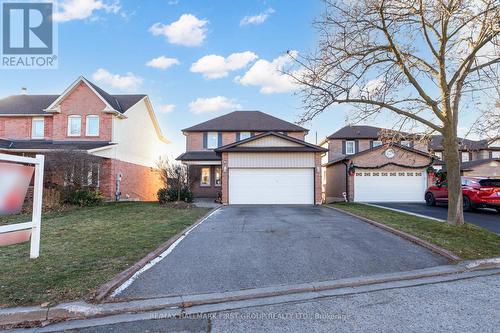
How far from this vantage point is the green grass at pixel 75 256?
4.62 m

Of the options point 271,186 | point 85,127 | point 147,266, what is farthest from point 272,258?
point 85,127

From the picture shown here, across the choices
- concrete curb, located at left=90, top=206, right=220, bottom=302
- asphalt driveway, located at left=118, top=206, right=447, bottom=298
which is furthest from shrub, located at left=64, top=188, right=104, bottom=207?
concrete curb, located at left=90, top=206, right=220, bottom=302

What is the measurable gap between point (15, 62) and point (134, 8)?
245 inches

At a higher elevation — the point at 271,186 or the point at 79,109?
the point at 79,109

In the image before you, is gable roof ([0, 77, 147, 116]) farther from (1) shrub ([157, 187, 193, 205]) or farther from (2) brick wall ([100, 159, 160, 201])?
(1) shrub ([157, 187, 193, 205])

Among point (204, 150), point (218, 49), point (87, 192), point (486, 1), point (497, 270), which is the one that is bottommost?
point (497, 270)

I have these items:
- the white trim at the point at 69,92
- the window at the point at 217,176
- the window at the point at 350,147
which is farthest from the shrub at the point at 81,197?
the window at the point at 350,147

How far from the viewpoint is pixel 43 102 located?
24391 mm

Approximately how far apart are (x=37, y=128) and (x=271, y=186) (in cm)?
1757

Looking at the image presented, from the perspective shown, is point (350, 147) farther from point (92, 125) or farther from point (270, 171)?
point (92, 125)

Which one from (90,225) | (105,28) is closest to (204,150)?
(105,28)

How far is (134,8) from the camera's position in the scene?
44.7ft

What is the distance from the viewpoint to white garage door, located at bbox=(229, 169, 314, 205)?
62.4ft

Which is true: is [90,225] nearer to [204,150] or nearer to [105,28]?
[105,28]
